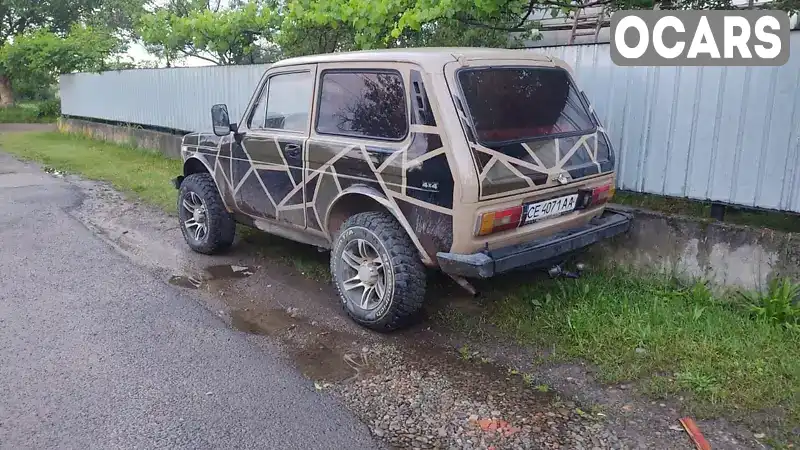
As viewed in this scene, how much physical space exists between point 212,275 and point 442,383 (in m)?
2.83

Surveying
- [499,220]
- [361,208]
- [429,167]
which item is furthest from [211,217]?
[499,220]

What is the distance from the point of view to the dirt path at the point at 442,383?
10.5ft

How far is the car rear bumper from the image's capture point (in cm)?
381

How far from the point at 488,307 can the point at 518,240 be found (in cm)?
84

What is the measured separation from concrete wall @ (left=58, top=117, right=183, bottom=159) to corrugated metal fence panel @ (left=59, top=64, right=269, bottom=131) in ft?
0.79

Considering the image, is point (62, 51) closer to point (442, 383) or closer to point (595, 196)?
point (595, 196)

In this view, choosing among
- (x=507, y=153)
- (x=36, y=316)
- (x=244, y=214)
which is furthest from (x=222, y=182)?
(x=507, y=153)

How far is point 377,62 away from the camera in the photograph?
4.43 m

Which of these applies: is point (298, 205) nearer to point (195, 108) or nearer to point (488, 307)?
point (488, 307)

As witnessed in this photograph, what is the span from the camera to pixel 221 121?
5.53m

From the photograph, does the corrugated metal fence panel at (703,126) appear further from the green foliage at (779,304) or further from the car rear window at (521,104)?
the car rear window at (521,104)

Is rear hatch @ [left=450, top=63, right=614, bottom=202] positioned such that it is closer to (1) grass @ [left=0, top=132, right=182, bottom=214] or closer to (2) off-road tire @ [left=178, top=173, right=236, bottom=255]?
(2) off-road tire @ [left=178, top=173, right=236, bottom=255]

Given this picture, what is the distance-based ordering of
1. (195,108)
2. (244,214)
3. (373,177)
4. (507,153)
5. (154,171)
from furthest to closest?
(195,108) < (154,171) < (244,214) < (373,177) < (507,153)

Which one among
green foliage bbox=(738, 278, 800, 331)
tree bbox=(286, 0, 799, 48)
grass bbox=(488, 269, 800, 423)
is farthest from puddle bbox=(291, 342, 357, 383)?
tree bbox=(286, 0, 799, 48)
